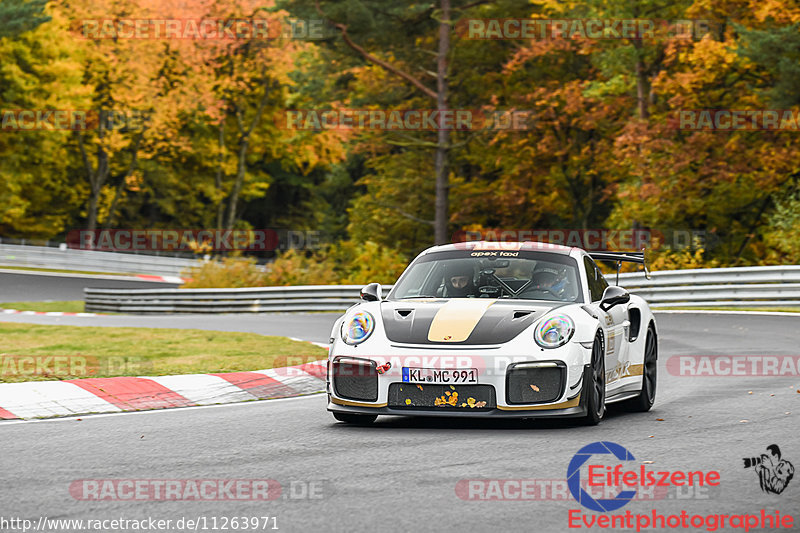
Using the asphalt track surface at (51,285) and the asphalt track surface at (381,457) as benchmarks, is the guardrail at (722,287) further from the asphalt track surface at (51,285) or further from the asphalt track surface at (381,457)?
the asphalt track surface at (51,285)

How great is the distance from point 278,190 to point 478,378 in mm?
63014

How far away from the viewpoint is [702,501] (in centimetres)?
580

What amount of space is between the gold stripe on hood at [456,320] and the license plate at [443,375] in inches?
9.9

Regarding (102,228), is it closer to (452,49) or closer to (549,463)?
(452,49)

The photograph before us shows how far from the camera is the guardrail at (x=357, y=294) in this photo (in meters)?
23.2

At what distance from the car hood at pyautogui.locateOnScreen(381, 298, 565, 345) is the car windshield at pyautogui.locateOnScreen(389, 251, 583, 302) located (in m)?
0.41

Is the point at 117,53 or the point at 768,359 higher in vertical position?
the point at 117,53

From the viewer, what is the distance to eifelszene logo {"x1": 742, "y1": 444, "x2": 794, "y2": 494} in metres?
6.19

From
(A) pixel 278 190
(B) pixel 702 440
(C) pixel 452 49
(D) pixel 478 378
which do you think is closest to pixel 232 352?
(D) pixel 478 378
